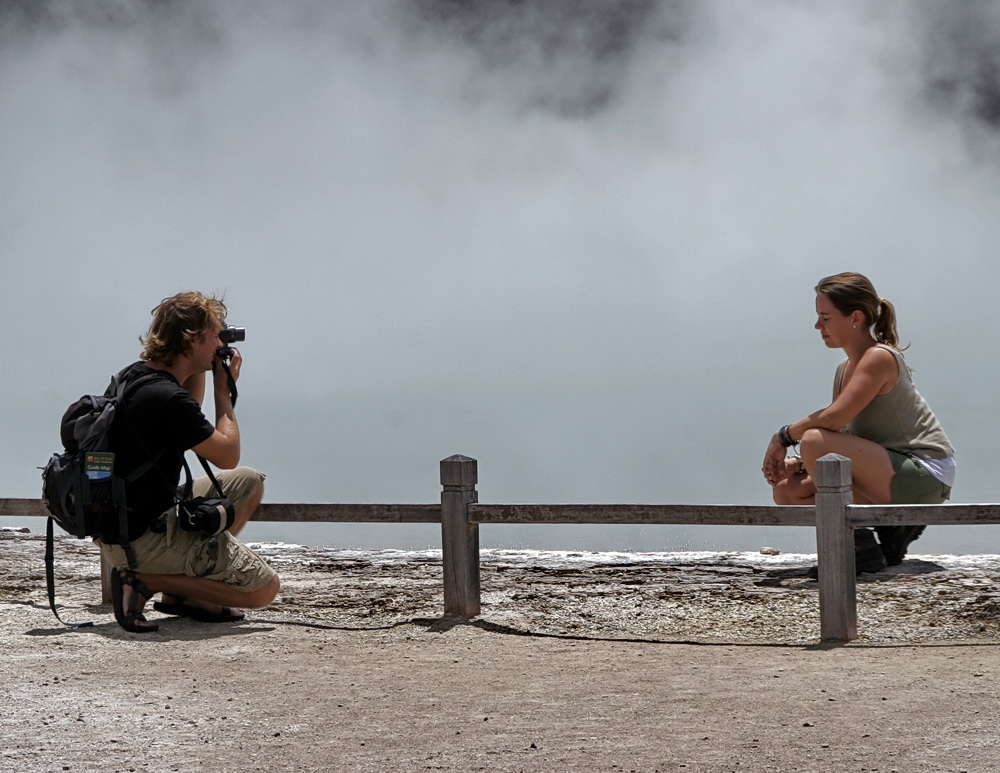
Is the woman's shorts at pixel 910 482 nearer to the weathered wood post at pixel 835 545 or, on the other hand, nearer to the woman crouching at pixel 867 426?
the woman crouching at pixel 867 426

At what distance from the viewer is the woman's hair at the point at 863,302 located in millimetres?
8148

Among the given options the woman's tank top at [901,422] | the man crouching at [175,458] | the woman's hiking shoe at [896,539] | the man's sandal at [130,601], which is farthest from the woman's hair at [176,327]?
the woman's hiking shoe at [896,539]

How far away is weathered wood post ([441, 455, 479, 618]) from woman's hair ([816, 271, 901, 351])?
2721 mm

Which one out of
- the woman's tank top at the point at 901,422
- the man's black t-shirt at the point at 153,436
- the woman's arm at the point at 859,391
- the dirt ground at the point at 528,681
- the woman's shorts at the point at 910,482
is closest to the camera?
the dirt ground at the point at 528,681

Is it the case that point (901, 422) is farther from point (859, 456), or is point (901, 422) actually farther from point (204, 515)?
point (204, 515)

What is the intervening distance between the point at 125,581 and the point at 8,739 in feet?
6.90

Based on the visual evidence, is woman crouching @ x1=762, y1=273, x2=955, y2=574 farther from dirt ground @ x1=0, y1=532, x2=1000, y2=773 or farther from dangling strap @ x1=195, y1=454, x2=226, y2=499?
dangling strap @ x1=195, y1=454, x2=226, y2=499

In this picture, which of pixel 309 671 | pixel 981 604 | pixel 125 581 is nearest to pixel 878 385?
pixel 981 604

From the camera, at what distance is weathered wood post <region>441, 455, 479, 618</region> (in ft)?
24.8

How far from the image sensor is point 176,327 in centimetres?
682

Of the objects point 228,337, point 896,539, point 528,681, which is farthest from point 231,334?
point 896,539

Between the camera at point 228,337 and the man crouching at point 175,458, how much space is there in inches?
0.5

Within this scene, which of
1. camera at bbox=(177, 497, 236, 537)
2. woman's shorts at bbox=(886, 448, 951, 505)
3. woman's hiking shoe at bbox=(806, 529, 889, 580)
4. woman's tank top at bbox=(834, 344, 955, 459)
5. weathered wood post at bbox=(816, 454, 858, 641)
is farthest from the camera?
woman's hiking shoe at bbox=(806, 529, 889, 580)

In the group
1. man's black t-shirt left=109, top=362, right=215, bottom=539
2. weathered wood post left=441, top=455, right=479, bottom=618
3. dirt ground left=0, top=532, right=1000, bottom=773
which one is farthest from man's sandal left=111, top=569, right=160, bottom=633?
weathered wood post left=441, top=455, right=479, bottom=618
